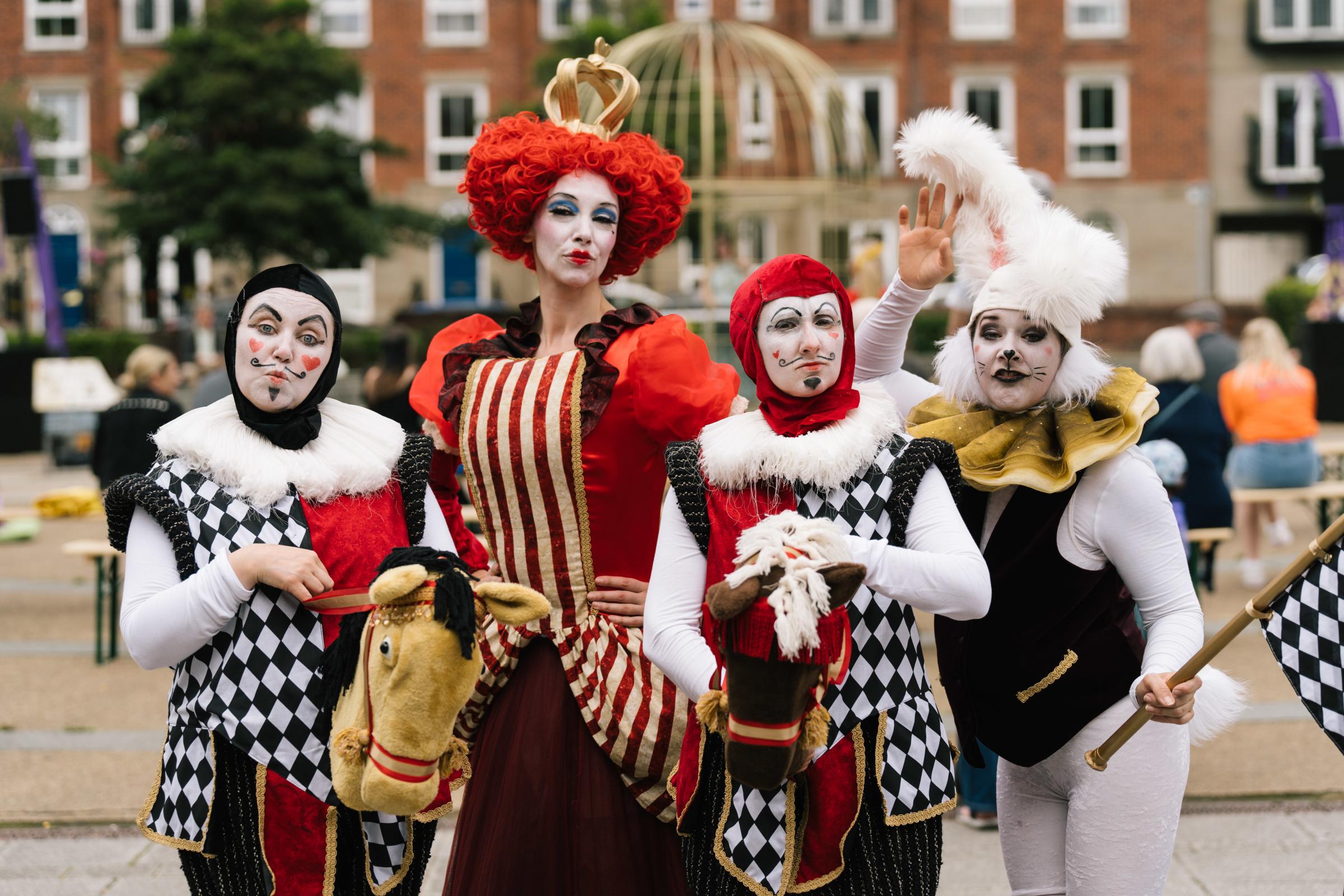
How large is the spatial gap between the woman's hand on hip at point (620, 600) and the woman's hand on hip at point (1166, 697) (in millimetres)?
949

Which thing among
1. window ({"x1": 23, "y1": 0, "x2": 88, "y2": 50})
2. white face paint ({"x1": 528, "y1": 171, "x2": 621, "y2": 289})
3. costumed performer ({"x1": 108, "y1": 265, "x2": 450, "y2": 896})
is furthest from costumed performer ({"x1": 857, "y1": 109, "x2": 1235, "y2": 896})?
window ({"x1": 23, "y1": 0, "x2": 88, "y2": 50})

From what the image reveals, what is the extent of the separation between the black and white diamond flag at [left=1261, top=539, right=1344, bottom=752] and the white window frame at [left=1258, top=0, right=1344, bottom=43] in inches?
1115

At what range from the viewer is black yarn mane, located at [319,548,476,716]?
7.16ft

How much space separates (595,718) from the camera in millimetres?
2631

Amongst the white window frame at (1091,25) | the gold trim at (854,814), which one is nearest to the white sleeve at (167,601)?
the gold trim at (854,814)

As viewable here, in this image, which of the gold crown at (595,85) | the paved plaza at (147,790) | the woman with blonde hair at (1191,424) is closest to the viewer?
the gold crown at (595,85)

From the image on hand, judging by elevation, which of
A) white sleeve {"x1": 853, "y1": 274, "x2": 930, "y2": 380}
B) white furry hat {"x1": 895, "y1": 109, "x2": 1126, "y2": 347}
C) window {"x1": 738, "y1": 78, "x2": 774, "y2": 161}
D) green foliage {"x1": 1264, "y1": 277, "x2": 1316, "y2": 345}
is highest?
window {"x1": 738, "y1": 78, "x2": 774, "y2": 161}

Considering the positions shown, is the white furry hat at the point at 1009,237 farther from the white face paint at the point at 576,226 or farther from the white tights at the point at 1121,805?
the white tights at the point at 1121,805

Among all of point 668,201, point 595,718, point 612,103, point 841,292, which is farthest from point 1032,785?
point 612,103

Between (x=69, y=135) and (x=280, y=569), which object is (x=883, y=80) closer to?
(x=69, y=135)

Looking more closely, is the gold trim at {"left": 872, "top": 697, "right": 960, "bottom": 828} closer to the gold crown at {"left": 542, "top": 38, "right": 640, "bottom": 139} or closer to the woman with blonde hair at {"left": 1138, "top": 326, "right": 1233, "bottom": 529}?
the gold crown at {"left": 542, "top": 38, "right": 640, "bottom": 139}

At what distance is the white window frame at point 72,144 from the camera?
27.8 meters

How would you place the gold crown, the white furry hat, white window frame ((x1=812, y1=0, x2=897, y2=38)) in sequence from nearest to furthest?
1. the white furry hat
2. the gold crown
3. white window frame ((x1=812, y1=0, x2=897, y2=38))

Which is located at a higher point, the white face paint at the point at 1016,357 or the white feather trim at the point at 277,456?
the white face paint at the point at 1016,357
